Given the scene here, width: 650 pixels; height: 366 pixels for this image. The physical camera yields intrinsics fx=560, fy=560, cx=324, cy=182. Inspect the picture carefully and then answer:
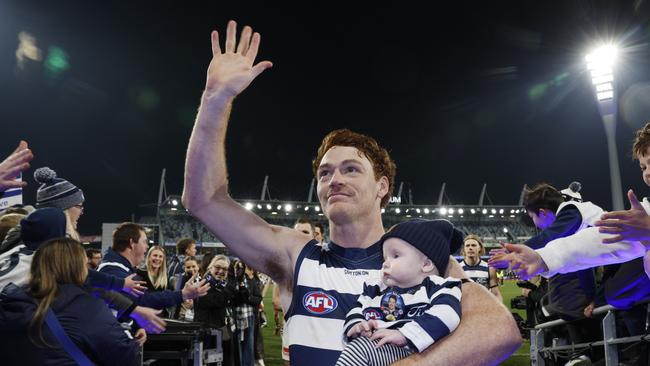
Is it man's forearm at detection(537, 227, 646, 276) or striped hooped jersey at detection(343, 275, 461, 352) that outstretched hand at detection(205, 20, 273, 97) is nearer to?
striped hooped jersey at detection(343, 275, 461, 352)

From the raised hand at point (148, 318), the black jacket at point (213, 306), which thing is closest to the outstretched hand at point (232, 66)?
the raised hand at point (148, 318)

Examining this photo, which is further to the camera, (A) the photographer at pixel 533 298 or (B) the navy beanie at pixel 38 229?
(A) the photographer at pixel 533 298

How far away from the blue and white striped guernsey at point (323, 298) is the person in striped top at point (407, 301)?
11 centimetres

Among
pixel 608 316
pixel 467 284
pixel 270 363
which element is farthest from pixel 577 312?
pixel 270 363

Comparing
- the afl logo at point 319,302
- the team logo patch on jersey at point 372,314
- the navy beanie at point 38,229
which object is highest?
the navy beanie at point 38,229

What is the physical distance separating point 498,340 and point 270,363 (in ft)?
36.3

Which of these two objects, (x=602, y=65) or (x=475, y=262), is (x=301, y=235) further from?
(x=602, y=65)

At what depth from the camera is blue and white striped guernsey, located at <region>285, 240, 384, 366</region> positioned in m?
2.39

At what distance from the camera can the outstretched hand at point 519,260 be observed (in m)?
3.27

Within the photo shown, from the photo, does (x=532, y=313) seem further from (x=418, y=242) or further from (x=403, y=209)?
(x=403, y=209)

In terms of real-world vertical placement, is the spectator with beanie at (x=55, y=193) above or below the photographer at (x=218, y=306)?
above

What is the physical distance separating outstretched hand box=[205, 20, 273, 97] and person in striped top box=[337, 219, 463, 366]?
95 centimetres

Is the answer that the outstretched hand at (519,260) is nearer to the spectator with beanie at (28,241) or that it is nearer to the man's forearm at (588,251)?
the man's forearm at (588,251)

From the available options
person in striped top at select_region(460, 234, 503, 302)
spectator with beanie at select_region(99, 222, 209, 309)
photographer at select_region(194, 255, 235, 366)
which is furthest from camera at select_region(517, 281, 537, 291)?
spectator with beanie at select_region(99, 222, 209, 309)
